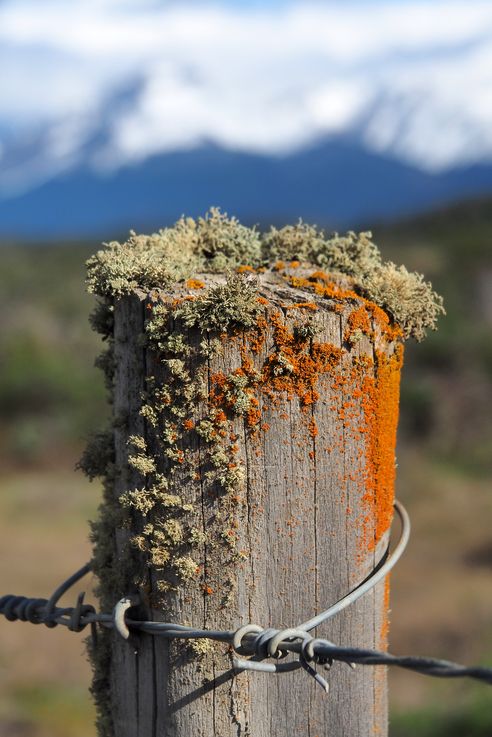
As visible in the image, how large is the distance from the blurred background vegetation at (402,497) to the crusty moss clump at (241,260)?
58 centimetres

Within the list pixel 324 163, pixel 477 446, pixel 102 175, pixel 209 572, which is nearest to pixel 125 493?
pixel 209 572

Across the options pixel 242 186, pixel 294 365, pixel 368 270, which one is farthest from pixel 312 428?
pixel 242 186

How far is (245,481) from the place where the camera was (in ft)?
5.85

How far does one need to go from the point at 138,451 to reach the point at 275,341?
0.42 metres

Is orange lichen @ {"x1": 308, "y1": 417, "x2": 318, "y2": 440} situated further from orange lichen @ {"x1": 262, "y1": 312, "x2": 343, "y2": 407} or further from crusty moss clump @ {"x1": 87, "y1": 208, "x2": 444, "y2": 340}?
crusty moss clump @ {"x1": 87, "y1": 208, "x2": 444, "y2": 340}

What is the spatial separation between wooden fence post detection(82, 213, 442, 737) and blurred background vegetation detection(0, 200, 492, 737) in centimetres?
55

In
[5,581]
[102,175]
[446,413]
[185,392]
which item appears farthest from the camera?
[102,175]

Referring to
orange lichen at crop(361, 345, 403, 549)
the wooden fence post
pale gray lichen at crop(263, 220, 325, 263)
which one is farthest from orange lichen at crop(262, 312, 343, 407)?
pale gray lichen at crop(263, 220, 325, 263)

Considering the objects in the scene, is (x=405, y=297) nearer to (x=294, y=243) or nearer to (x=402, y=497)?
(x=294, y=243)

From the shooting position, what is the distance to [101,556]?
2068 mm

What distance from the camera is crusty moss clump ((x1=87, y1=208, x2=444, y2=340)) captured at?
1936 mm

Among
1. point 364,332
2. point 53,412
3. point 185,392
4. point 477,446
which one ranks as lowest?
point 185,392

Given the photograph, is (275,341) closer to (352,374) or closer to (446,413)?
(352,374)

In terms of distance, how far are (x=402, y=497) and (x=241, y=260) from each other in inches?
438
